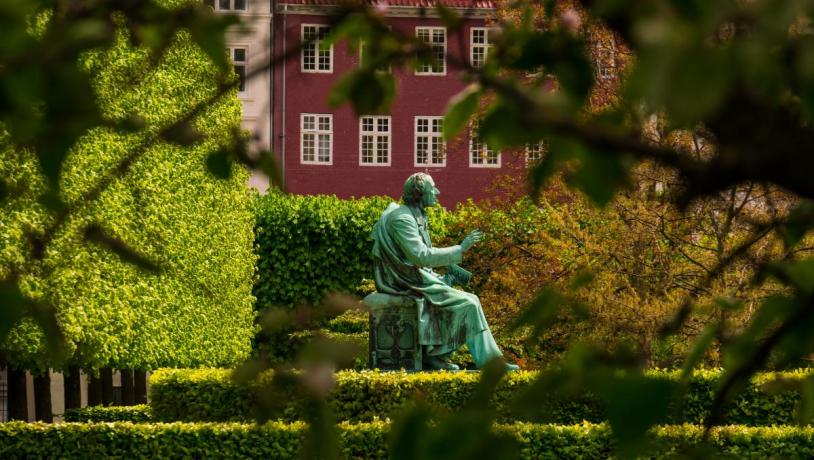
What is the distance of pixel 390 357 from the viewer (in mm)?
13594

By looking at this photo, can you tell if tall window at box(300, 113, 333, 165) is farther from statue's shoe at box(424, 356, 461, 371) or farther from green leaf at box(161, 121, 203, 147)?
green leaf at box(161, 121, 203, 147)

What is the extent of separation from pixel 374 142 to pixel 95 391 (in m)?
17.7

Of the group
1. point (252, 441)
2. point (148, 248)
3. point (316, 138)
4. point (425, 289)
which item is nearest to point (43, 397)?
point (148, 248)

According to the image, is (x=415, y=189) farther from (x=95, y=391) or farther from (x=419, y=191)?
(x=95, y=391)

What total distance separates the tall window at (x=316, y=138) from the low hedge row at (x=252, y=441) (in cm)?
2816

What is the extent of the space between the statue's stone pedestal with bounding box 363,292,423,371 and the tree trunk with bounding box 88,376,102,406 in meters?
11.6

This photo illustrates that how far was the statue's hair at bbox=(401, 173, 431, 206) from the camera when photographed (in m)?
13.3

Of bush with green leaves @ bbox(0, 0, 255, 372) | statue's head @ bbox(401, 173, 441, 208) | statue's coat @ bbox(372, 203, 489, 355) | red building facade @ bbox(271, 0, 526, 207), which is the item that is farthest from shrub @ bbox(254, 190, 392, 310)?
statue's head @ bbox(401, 173, 441, 208)

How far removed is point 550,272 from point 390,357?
21.7ft

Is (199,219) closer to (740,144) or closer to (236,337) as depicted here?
(236,337)

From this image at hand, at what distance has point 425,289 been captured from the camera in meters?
13.5

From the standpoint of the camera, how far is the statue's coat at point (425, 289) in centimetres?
1345

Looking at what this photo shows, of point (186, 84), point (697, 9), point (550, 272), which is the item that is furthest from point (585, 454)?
point (186, 84)

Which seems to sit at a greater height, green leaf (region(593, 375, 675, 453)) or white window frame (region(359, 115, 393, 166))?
green leaf (region(593, 375, 675, 453))
